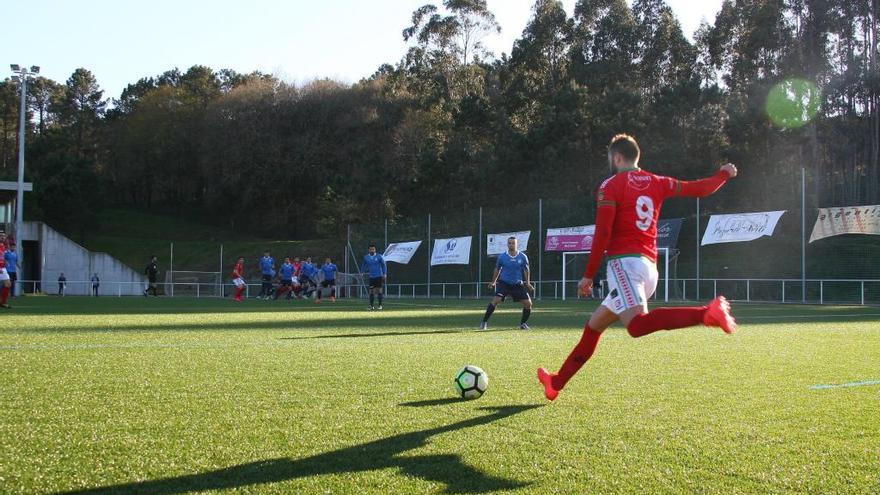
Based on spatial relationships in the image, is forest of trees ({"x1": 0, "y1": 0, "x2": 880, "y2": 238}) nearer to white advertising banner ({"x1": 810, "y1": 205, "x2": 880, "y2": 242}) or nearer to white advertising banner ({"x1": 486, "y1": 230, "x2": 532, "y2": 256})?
white advertising banner ({"x1": 810, "y1": 205, "x2": 880, "y2": 242})

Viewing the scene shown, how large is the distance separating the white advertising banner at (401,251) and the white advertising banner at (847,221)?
17.3 meters

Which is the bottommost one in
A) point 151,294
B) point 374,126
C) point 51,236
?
point 151,294

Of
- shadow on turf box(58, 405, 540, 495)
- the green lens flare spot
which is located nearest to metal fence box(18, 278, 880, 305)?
the green lens flare spot

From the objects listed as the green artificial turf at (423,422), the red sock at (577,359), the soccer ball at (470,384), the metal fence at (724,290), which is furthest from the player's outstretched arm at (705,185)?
the metal fence at (724,290)

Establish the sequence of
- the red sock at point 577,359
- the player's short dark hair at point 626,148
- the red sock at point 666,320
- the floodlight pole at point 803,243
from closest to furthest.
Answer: the red sock at point 666,320
the red sock at point 577,359
the player's short dark hair at point 626,148
the floodlight pole at point 803,243

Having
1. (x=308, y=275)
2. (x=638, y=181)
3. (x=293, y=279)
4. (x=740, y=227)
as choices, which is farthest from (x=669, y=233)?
(x=638, y=181)

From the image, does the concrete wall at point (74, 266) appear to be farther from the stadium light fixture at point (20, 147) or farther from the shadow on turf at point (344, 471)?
the shadow on turf at point (344, 471)

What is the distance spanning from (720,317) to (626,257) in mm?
773

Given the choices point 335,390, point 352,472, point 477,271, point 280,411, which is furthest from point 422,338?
point 477,271

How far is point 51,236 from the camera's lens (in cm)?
4447

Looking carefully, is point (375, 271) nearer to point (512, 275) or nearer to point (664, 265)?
point (512, 275)

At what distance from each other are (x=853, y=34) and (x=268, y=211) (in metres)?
43.3

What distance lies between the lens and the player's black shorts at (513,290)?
48.1ft

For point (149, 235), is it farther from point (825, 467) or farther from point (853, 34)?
point (825, 467)
